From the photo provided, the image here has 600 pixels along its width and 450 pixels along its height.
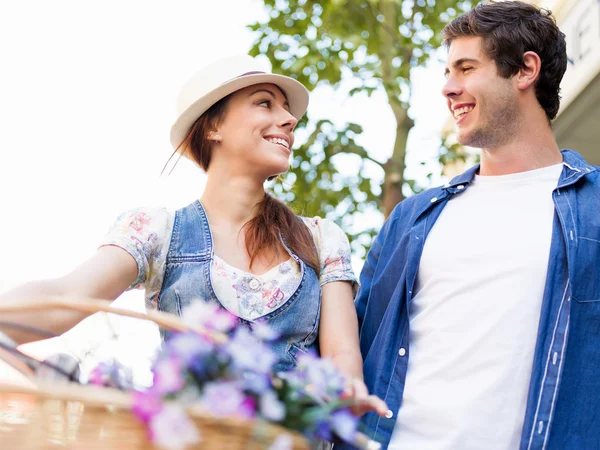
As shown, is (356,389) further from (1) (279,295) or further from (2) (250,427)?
(1) (279,295)

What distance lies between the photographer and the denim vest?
2152 mm

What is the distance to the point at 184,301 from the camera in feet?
7.07

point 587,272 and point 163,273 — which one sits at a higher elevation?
point 587,272

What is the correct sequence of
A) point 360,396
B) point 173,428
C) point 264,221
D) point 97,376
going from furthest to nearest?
point 264,221
point 360,396
point 97,376
point 173,428

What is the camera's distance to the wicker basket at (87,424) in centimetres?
107

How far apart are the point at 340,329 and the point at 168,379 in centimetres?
122

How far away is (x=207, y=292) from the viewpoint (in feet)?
7.04

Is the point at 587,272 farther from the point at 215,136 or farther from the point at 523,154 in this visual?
the point at 215,136

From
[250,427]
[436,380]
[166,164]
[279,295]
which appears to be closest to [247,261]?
[279,295]

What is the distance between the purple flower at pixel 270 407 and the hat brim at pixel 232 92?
1.48 metres

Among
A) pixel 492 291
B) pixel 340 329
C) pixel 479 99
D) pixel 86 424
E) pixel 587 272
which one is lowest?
pixel 86 424

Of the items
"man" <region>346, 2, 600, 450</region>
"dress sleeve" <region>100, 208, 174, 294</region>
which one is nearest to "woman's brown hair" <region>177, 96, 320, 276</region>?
"dress sleeve" <region>100, 208, 174, 294</region>

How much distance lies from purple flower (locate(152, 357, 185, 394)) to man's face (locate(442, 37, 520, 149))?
1957 mm

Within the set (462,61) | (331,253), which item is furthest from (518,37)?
(331,253)
